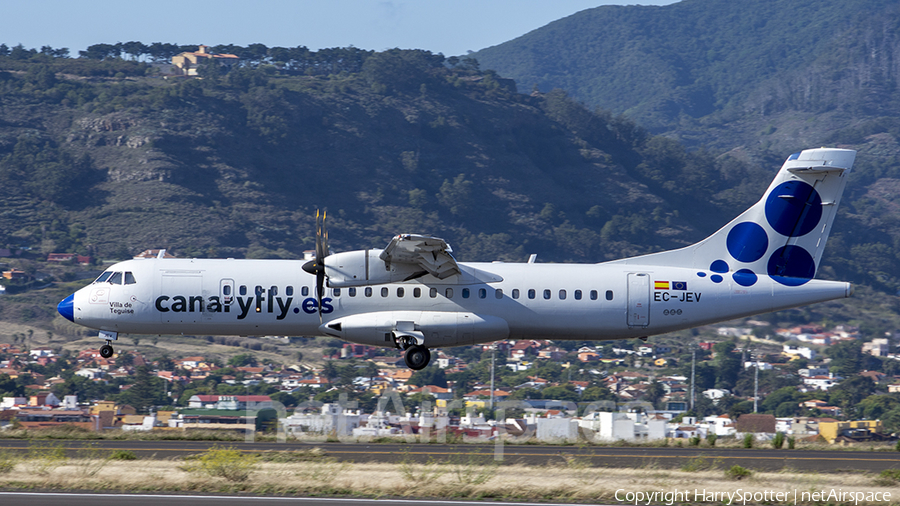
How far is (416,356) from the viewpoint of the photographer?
27125 mm

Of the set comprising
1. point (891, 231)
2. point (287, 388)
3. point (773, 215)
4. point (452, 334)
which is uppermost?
point (891, 231)

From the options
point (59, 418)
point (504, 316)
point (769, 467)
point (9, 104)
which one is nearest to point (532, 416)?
point (504, 316)

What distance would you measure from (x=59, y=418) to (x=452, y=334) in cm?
1568

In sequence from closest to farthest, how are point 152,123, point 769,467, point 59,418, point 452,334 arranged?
point 769,467, point 452,334, point 59,418, point 152,123

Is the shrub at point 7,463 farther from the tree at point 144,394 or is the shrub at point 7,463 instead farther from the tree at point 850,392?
the tree at point 850,392

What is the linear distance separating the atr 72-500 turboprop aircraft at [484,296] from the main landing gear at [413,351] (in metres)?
0.03

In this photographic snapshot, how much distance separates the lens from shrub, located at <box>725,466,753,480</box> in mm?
20706

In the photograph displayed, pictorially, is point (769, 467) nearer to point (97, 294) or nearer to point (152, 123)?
point (97, 294)

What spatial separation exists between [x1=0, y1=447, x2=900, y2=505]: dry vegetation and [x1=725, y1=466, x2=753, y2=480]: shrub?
22 millimetres

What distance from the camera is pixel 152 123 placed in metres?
169

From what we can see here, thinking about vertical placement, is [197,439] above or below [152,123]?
below

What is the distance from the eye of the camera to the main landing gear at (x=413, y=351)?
88.3ft

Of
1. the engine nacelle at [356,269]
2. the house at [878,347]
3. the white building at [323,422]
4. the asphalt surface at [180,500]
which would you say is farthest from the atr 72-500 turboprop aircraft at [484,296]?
the house at [878,347]
